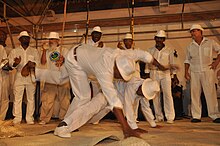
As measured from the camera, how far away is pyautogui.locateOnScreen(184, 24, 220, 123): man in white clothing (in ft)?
15.5

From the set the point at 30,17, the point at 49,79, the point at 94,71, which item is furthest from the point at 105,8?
the point at 94,71

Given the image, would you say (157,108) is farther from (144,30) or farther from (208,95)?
(144,30)

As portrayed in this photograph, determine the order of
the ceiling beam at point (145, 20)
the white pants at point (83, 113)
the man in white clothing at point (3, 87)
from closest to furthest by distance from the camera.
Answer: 1. the white pants at point (83, 113)
2. the man in white clothing at point (3, 87)
3. the ceiling beam at point (145, 20)

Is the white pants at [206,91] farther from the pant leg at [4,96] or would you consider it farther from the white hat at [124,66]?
the pant leg at [4,96]

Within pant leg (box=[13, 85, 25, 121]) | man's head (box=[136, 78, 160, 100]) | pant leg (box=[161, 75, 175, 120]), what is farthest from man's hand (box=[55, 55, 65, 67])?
man's head (box=[136, 78, 160, 100])

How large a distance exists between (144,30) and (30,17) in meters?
3.32

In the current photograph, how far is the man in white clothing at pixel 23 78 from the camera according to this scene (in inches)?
186

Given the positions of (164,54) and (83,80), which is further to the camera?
(164,54)

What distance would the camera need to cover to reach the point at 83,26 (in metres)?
7.65

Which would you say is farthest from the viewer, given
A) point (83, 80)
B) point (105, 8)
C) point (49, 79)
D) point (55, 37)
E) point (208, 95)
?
point (105, 8)

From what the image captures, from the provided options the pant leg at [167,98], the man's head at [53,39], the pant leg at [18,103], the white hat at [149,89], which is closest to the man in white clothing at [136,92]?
the white hat at [149,89]

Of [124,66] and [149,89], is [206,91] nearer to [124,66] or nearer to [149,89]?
[149,89]

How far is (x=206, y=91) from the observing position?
4.74 meters

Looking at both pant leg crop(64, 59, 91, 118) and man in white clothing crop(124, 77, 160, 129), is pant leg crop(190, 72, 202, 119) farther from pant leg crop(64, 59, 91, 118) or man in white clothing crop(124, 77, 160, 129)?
pant leg crop(64, 59, 91, 118)
